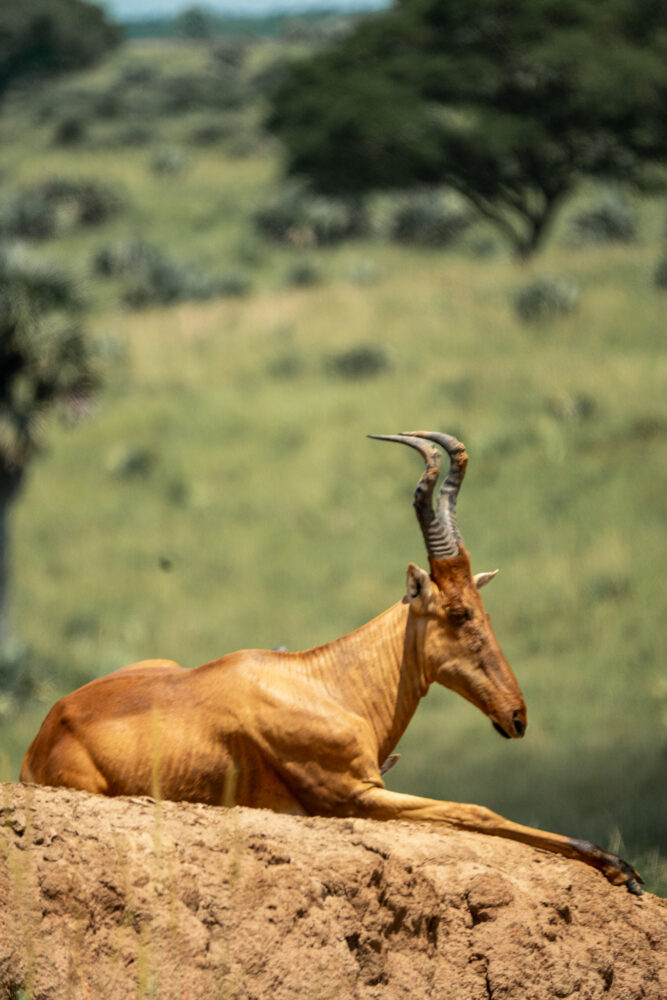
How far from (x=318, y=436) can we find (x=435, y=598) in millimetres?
24550

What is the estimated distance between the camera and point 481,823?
18.7 feet

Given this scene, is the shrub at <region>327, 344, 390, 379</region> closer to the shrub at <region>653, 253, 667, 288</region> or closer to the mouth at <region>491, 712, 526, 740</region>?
the shrub at <region>653, 253, 667, 288</region>

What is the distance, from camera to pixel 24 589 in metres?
26.7

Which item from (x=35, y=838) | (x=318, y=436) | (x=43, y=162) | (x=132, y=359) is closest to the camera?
(x=35, y=838)

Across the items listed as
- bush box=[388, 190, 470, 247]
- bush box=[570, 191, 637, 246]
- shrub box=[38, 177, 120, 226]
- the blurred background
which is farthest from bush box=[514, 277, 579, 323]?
shrub box=[38, 177, 120, 226]

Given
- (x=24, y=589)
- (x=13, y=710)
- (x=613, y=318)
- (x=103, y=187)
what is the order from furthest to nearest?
1. (x=103, y=187)
2. (x=613, y=318)
3. (x=24, y=589)
4. (x=13, y=710)

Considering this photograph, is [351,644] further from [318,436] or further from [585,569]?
[318,436]

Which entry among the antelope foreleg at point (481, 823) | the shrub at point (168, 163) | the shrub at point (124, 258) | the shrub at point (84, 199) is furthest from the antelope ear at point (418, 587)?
the shrub at point (168, 163)

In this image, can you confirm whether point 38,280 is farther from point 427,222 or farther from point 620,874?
point 427,222

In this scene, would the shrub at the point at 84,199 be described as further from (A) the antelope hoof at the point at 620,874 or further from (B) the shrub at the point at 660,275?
(A) the antelope hoof at the point at 620,874

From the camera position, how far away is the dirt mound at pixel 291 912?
4832mm

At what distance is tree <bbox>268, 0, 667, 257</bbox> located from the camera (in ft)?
124

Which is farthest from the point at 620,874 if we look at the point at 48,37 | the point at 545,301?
the point at 48,37

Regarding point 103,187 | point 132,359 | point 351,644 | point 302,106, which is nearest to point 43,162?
point 103,187
